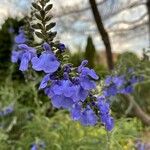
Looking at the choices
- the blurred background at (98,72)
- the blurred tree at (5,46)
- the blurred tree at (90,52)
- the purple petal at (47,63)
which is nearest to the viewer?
the purple petal at (47,63)

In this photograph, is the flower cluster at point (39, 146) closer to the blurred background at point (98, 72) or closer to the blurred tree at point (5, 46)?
the blurred background at point (98, 72)

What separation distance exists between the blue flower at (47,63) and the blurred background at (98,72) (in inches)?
41.1

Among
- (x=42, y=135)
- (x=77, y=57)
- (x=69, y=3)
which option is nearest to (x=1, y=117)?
(x=42, y=135)

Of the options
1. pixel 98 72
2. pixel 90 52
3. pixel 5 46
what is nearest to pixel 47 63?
pixel 98 72

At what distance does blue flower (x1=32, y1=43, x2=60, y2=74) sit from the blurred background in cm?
104

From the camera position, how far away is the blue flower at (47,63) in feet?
6.52

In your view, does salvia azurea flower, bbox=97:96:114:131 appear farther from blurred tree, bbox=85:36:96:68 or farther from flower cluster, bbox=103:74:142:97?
blurred tree, bbox=85:36:96:68

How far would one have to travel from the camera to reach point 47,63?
198 cm

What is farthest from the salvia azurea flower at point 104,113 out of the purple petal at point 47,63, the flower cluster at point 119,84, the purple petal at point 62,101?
the flower cluster at point 119,84

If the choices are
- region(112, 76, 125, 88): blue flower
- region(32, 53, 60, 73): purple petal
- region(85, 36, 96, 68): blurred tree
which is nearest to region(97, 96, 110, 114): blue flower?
region(32, 53, 60, 73): purple petal

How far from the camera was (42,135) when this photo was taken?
424 centimetres

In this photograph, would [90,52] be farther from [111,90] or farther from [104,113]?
[104,113]

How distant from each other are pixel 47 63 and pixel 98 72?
10.6ft

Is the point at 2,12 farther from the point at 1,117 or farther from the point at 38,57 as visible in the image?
the point at 38,57
